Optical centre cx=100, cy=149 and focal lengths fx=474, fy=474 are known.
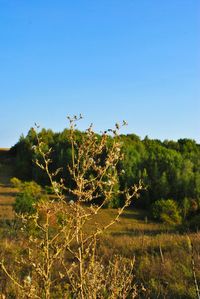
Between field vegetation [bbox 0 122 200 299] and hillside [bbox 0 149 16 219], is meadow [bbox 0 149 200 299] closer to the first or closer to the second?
field vegetation [bbox 0 122 200 299]

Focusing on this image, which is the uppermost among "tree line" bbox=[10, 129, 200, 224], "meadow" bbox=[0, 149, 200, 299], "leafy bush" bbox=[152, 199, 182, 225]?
"tree line" bbox=[10, 129, 200, 224]

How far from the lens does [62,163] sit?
129 ft

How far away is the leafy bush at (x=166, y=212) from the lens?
100 feet

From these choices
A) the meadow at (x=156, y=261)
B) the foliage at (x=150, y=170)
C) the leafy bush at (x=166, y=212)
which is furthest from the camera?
the foliage at (x=150, y=170)

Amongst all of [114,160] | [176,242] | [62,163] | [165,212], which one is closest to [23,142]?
[62,163]

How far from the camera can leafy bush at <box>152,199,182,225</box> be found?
30.5 meters

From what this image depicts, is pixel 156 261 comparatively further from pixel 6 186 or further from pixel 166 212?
pixel 6 186

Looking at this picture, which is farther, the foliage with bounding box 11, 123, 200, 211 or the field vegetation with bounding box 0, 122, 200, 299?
the foliage with bounding box 11, 123, 200, 211

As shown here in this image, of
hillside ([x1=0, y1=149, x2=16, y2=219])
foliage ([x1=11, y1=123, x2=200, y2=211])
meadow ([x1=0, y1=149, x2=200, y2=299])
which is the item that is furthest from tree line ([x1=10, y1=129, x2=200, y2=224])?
meadow ([x1=0, y1=149, x2=200, y2=299])

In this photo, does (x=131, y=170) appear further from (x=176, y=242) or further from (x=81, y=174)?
(x=81, y=174)

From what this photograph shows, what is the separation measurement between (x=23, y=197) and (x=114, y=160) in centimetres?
2259

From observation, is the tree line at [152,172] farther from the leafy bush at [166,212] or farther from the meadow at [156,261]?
the meadow at [156,261]

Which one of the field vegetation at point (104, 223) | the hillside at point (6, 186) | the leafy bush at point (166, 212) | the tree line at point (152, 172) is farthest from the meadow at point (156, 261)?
the tree line at point (152, 172)

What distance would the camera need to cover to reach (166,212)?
102 ft
